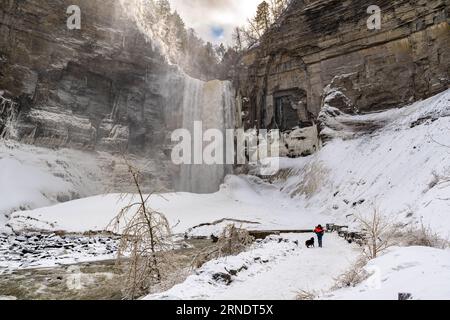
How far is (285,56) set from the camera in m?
43.3

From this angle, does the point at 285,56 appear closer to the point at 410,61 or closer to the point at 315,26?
the point at 315,26

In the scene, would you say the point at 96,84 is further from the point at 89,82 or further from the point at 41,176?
the point at 41,176

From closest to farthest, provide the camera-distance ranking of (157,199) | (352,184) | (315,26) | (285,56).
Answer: (352,184) < (157,199) < (315,26) < (285,56)

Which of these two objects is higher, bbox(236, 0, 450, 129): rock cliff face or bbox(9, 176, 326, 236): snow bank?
bbox(236, 0, 450, 129): rock cliff face

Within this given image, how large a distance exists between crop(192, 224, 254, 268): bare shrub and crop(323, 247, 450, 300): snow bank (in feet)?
17.2

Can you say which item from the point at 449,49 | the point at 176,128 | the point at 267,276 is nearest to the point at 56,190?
the point at 176,128

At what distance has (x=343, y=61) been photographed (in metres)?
37.5

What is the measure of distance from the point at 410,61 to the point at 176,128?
2593 cm

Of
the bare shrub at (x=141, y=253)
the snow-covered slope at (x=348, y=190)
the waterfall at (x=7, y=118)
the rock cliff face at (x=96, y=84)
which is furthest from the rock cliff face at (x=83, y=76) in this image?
the bare shrub at (x=141, y=253)

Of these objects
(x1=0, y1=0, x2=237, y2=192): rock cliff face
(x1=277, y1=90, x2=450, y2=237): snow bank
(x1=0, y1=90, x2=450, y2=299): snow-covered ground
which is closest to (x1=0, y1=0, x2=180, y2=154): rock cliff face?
(x1=0, y1=0, x2=237, y2=192): rock cliff face

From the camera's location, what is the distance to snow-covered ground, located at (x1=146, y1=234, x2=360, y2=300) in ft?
25.5

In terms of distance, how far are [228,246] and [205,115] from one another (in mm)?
33221

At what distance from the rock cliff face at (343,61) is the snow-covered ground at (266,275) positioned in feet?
76.9

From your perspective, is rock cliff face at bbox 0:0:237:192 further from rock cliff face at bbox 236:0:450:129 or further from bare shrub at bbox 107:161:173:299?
bare shrub at bbox 107:161:173:299
